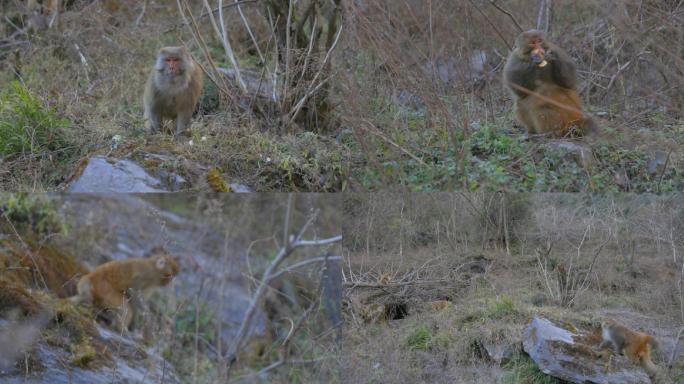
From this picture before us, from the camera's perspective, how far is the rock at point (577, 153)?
5.13m

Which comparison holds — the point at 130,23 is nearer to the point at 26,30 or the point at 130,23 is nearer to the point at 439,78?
the point at 26,30

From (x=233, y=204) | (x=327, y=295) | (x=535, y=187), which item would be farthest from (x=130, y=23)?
(x=535, y=187)

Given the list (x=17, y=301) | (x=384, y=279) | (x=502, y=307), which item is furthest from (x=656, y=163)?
(x=17, y=301)

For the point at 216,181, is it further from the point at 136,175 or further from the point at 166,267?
the point at 166,267

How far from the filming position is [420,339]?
5.57 meters

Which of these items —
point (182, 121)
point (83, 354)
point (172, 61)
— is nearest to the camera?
point (83, 354)

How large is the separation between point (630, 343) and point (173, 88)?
387 cm

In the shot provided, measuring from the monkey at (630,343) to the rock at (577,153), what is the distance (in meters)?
1.34

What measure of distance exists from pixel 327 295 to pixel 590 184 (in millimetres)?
1931

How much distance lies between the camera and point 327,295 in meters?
5.40

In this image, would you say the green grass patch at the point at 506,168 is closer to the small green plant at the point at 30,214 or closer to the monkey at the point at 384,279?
the monkey at the point at 384,279

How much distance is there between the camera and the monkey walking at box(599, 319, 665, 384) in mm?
5598

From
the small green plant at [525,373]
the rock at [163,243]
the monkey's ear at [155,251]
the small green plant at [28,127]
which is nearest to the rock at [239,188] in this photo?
the rock at [163,243]

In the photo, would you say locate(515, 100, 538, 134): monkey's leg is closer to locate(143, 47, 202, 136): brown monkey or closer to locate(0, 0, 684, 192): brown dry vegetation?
locate(0, 0, 684, 192): brown dry vegetation
